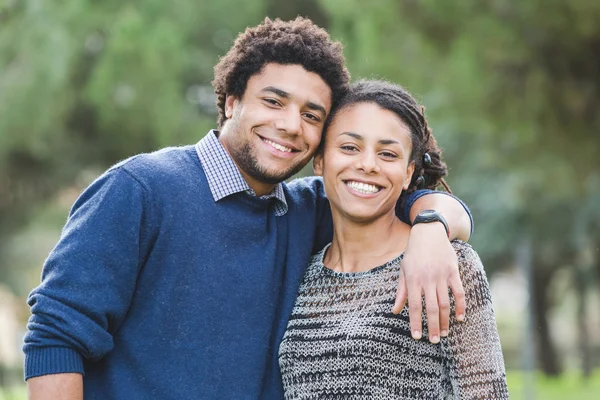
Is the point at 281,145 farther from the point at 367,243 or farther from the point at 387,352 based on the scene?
the point at 387,352

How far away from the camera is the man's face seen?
2973 mm

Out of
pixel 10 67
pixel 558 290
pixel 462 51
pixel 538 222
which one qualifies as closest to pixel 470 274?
pixel 462 51

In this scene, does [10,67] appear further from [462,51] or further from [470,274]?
[470,274]

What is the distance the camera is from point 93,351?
255 centimetres

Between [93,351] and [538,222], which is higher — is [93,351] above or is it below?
below

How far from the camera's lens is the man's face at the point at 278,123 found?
9.75 feet

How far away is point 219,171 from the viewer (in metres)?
2.88

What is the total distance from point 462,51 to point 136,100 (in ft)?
11.1

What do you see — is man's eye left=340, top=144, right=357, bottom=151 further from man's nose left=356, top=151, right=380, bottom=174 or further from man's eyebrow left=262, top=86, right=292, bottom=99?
man's eyebrow left=262, top=86, right=292, bottom=99

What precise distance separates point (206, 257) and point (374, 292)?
525 mm

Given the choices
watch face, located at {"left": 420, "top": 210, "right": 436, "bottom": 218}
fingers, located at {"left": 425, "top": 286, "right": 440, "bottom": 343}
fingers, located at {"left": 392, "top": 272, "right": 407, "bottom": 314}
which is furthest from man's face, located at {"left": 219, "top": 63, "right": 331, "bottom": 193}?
fingers, located at {"left": 425, "top": 286, "right": 440, "bottom": 343}

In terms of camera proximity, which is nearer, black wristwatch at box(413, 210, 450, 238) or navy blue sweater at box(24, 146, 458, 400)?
navy blue sweater at box(24, 146, 458, 400)

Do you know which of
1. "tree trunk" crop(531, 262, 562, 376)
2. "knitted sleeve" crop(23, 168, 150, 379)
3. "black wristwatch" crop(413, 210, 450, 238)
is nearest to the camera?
"knitted sleeve" crop(23, 168, 150, 379)

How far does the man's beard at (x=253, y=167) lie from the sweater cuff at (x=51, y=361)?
84 cm
